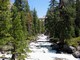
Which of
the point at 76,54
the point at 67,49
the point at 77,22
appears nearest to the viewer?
the point at 76,54

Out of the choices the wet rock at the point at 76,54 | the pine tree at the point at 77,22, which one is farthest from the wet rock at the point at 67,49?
the pine tree at the point at 77,22

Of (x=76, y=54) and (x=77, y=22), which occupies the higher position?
(x=77, y=22)

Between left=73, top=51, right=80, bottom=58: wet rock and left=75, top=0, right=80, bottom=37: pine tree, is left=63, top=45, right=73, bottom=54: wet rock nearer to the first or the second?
left=73, top=51, right=80, bottom=58: wet rock

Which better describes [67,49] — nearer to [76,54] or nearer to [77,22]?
[76,54]

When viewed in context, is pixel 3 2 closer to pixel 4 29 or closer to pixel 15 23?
pixel 4 29

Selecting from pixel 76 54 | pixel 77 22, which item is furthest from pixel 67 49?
pixel 77 22

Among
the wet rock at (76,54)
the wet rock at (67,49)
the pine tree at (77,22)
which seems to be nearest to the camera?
the wet rock at (76,54)

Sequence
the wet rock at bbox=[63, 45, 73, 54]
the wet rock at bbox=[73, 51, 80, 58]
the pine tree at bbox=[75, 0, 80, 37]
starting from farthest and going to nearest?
the pine tree at bbox=[75, 0, 80, 37], the wet rock at bbox=[63, 45, 73, 54], the wet rock at bbox=[73, 51, 80, 58]

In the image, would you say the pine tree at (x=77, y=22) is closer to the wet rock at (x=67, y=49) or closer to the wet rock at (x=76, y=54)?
the wet rock at (x=67, y=49)

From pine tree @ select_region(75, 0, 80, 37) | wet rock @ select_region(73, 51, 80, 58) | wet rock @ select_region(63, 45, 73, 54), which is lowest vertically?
wet rock @ select_region(73, 51, 80, 58)

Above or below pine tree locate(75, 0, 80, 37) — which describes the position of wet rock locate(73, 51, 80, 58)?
below

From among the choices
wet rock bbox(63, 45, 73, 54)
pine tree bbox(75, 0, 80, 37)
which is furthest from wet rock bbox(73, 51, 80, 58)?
pine tree bbox(75, 0, 80, 37)

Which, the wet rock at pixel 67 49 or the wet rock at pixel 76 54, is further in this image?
the wet rock at pixel 67 49

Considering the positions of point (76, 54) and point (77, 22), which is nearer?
point (76, 54)
